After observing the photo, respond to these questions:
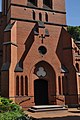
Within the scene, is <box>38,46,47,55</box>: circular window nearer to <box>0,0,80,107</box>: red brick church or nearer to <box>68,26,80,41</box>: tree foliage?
<box>0,0,80,107</box>: red brick church

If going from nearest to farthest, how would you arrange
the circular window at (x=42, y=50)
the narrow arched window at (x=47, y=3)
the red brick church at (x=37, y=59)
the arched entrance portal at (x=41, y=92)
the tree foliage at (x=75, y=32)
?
1. the red brick church at (x=37, y=59)
2. the arched entrance portal at (x=41, y=92)
3. the circular window at (x=42, y=50)
4. the narrow arched window at (x=47, y=3)
5. the tree foliage at (x=75, y=32)

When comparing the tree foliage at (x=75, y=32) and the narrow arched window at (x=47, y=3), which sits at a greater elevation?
the tree foliage at (x=75, y=32)

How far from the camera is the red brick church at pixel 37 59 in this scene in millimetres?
22375

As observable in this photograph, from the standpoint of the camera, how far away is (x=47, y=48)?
24531 mm

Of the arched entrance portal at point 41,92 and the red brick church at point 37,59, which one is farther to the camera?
the arched entrance portal at point 41,92

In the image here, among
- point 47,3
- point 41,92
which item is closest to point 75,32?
point 47,3

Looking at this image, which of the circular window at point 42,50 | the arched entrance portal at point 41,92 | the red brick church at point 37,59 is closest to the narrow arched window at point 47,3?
the red brick church at point 37,59

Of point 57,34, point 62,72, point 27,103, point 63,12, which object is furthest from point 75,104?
point 63,12

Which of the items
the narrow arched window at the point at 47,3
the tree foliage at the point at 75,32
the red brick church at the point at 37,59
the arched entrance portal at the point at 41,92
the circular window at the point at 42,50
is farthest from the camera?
the tree foliage at the point at 75,32

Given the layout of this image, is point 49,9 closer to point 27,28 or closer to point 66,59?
point 27,28

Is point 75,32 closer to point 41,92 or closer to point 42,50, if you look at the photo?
point 42,50

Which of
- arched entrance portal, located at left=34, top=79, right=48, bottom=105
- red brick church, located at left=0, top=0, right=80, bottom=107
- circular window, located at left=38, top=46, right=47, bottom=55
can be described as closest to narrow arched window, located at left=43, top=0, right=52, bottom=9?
red brick church, located at left=0, top=0, right=80, bottom=107

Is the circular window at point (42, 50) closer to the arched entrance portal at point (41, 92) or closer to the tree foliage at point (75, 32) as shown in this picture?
the arched entrance portal at point (41, 92)

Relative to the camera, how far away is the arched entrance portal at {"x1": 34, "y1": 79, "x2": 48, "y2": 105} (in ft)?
77.8
